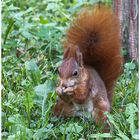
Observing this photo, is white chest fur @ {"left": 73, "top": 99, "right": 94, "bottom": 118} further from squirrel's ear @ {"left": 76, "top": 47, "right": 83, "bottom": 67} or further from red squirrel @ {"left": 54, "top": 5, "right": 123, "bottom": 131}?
squirrel's ear @ {"left": 76, "top": 47, "right": 83, "bottom": 67}

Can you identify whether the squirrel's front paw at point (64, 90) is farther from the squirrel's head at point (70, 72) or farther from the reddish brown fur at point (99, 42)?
the reddish brown fur at point (99, 42)

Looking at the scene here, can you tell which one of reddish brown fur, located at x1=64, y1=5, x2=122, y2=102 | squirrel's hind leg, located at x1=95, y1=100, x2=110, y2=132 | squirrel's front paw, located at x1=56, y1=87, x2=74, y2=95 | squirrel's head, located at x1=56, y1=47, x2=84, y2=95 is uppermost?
reddish brown fur, located at x1=64, y1=5, x2=122, y2=102

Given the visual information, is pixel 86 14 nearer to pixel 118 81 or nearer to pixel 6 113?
pixel 118 81

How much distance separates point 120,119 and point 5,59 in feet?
4.05

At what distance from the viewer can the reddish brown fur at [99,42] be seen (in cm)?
344

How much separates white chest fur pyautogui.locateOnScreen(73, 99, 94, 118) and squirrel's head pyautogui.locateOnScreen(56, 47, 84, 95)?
0.42 feet

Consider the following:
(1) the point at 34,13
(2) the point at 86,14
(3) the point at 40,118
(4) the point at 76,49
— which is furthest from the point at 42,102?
(1) the point at 34,13

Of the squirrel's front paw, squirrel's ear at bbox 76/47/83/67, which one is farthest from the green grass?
squirrel's ear at bbox 76/47/83/67

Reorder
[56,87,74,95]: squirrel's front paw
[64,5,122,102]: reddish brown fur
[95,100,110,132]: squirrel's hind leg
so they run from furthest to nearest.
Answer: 1. [64,5,122,102]: reddish brown fur
2. [95,100,110,132]: squirrel's hind leg
3. [56,87,74,95]: squirrel's front paw

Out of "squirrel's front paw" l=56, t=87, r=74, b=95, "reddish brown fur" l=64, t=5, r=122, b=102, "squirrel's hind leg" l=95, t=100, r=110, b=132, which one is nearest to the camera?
"squirrel's front paw" l=56, t=87, r=74, b=95

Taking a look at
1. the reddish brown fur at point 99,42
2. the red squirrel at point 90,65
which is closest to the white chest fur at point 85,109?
the red squirrel at point 90,65

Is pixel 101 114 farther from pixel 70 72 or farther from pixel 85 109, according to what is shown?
pixel 70 72

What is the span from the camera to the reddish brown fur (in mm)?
3441

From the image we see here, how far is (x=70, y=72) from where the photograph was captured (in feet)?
10.1
